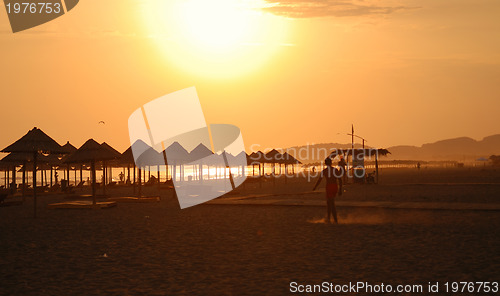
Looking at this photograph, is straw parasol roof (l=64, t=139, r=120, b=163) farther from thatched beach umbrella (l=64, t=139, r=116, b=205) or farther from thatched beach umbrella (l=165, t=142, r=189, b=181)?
thatched beach umbrella (l=165, t=142, r=189, b=181)

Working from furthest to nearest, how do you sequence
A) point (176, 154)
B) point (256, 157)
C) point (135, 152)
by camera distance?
point (256, 157) → point (176, 154) → point (135, 152)

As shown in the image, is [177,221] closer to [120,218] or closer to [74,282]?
→ [120,218]

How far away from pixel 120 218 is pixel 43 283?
10411mm

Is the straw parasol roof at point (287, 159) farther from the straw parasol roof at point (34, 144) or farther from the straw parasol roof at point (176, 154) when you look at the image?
the straw parasol roof at point (34, 144)

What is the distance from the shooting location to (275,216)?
17656 millimetres

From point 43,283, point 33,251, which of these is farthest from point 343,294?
point 33,251

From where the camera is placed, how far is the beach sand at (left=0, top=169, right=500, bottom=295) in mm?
7973

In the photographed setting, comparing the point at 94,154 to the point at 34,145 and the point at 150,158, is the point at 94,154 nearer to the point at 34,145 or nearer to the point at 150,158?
the point at 34,145

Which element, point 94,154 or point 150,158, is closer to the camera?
point 94,154

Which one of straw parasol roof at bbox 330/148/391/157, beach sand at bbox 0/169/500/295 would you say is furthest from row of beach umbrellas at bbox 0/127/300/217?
straw parasol roof at bbox 330/148/391/157

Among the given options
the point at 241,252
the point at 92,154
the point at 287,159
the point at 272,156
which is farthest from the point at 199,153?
the point at 241,252

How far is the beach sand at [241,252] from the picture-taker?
26.2ft

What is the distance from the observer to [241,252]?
10.6 m

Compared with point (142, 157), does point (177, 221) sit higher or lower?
lower
